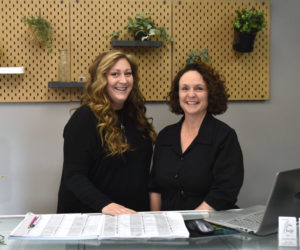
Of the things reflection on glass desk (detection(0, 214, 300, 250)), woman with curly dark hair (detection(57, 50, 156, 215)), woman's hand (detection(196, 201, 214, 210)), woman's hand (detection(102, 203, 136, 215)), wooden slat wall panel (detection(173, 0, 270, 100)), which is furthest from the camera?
→ wooden slat wall panel (detection(173, 0, 270, 100))

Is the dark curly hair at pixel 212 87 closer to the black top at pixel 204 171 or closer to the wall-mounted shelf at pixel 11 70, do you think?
the black top at pixel 204 171

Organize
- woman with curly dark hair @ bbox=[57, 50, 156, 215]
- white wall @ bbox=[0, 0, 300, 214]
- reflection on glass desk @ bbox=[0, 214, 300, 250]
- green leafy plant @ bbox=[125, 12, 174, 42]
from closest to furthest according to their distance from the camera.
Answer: reflection on glass desk @ bbox=[0, 214, 300, 250] → woman with curly dark hair @ bbox=[57, 50, 156, 215] → green leafy plant @ bbox=[125, 12, 174, 42] → white wall @ bbox=[0, 0, 300, 214]

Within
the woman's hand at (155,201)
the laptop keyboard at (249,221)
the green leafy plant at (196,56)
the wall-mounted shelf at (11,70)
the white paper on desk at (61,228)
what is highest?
the green leafy plant at (196,56)

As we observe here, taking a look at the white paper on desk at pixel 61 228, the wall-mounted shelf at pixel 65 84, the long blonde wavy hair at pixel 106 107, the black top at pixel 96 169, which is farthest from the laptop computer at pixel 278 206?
the wall-mounted shelf at pixel 65 84

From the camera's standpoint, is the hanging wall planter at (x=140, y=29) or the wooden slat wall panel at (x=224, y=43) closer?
the hanging wall planter at (x=140, y=29)

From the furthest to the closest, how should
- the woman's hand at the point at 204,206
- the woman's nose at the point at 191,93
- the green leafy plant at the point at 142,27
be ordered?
the green leafy plant at the point at 142,27, the woman's nose at the point at 191,93, the woman's hand at the point at 204,206

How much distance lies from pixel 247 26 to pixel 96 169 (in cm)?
155

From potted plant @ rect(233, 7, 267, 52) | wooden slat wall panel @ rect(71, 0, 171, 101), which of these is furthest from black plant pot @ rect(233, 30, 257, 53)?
wooden slat wall panel @ rect(71, 0, 171, 101)

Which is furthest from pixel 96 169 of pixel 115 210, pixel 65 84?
pixel 65 84

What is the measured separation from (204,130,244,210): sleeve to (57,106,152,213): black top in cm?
45

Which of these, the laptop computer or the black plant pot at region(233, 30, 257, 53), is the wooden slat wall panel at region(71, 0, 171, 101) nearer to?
the black plant pot at region(233, 30, 257, 53)

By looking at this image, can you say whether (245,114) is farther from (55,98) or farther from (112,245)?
(112,245)

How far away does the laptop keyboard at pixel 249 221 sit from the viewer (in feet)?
4.50

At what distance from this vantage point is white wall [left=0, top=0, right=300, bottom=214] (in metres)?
2.81
